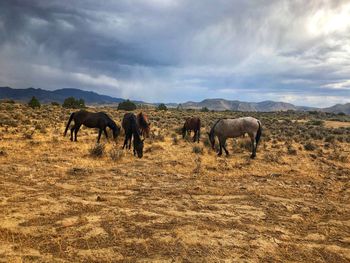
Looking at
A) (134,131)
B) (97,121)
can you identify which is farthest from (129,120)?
(97,121)

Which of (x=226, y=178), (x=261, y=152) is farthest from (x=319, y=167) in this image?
(x=226, y=178)

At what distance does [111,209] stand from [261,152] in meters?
11.8

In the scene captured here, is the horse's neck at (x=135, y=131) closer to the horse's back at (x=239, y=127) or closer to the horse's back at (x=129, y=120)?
the horse's back at (x=129, y=120)

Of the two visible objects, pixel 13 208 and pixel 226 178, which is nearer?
pixel 13 208

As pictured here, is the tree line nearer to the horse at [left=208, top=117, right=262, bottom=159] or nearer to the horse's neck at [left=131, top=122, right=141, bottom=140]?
the horse's neck at [left=131, top=122, right=141, bottom=140]

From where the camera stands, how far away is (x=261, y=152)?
17266 mm

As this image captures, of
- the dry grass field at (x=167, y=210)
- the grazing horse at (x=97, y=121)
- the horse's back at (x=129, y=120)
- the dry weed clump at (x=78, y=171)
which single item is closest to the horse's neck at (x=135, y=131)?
the horse's back at (x=129, y=120)

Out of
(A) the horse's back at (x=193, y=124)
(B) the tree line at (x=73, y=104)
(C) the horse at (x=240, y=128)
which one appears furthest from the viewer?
(B) the tree line at (x=73, y=104)

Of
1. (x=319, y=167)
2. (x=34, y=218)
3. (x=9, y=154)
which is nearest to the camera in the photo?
(x=34, y=218)

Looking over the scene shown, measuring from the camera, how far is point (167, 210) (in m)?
7.45

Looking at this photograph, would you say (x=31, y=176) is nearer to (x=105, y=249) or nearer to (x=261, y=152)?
(x=105, y=249)

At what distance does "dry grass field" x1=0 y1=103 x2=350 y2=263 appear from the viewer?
5.46 m

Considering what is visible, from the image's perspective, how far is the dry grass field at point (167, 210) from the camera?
5.46 metres

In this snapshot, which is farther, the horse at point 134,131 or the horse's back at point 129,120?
the horse's back at point 129,120
